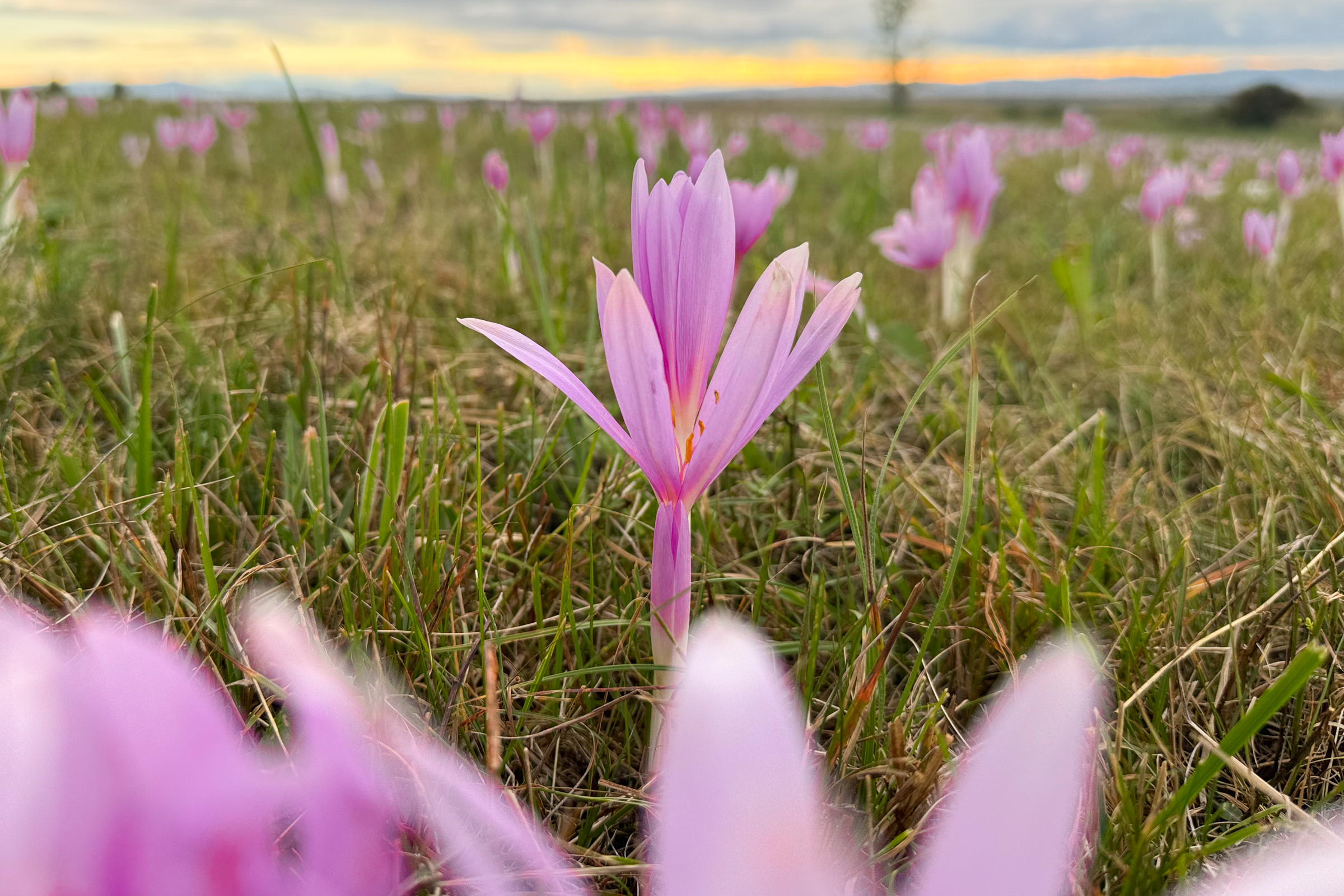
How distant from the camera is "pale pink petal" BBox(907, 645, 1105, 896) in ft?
0.99

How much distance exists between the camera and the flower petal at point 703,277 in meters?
0.72

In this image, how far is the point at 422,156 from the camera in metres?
7.86

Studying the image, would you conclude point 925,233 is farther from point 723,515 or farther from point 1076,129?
point 1076,129

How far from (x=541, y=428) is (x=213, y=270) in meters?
1.99

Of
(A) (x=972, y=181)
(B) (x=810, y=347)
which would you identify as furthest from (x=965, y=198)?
(B) (x=810, y=347)

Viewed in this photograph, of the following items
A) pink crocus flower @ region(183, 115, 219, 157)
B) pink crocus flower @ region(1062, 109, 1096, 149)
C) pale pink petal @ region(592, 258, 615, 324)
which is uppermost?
pink crocus flower @ region(183, 115, 219, 157)

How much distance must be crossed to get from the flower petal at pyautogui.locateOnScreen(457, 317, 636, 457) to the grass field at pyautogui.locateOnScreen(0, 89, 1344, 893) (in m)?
0.22

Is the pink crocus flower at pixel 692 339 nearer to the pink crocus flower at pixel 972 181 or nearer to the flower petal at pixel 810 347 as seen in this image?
the flower petal at pixel 810 347

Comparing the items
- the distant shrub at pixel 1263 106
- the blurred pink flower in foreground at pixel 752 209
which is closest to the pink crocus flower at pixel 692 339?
the blurred pink flower in foreground at pixel 752 209

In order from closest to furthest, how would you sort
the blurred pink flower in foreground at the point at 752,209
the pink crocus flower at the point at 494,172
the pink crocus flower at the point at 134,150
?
the blurred pink flower in foreground at the point at 752,209 < the pink crocus flower at the point at 494,172 < the pink crocus flower at the point at 134,150

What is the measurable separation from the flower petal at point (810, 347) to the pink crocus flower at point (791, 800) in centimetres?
43

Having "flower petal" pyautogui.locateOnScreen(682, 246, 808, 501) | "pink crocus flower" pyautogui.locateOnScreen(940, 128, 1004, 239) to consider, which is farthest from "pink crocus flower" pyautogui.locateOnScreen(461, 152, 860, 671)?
"pink crocus flower" pyautogui.locateOnScreen(940, 128, 1004, 239)

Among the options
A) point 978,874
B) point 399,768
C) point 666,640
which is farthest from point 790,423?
point 978,874

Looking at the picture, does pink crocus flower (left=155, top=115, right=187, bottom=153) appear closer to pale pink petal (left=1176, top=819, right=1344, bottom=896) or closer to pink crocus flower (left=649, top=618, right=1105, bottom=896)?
pink crocus flower (left=649, top=618, right=1105, bottom=896)
